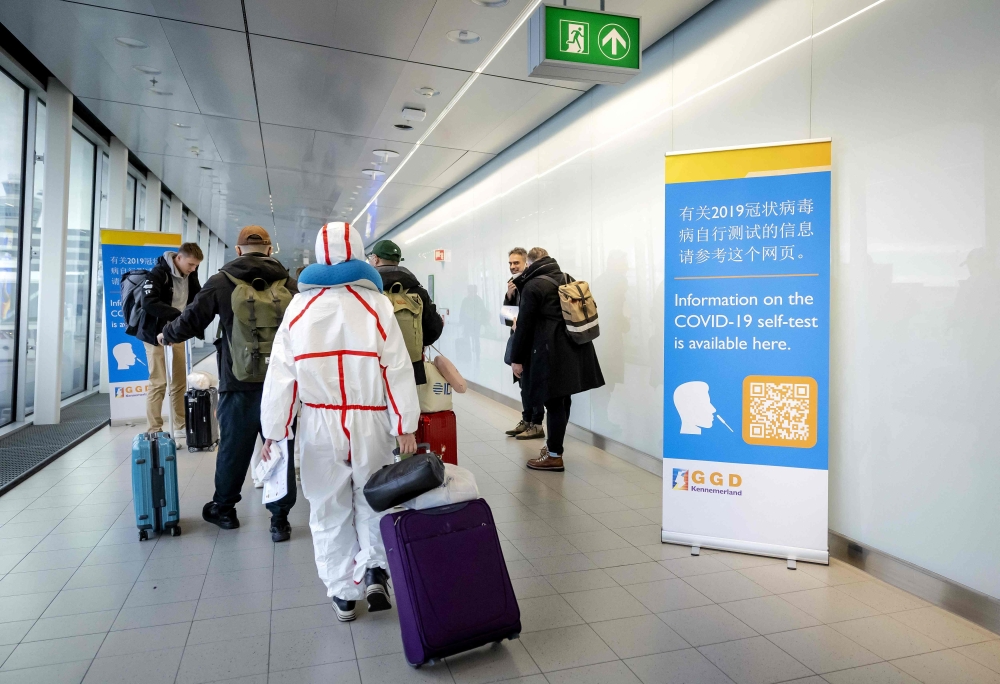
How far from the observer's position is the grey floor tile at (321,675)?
2211 millimetres

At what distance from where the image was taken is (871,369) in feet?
10.3

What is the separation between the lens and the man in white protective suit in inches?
99.9

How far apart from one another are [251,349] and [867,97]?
337 centimetres

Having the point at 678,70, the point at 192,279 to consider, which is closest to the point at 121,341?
the point at 192,279

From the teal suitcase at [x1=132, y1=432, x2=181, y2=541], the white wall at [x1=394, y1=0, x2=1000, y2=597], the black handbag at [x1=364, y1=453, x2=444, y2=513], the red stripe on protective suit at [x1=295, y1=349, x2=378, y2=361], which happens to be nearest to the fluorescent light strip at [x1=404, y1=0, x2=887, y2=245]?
the white wall at [x1=394, y1=0, x2=1000, y2=597]

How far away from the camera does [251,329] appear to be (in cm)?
341

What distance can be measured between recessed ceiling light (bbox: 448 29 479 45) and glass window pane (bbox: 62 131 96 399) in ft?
19.0

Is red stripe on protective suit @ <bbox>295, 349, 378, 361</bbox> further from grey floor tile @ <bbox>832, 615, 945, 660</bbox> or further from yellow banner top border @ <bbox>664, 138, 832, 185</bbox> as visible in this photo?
grey floor tile @ <bbox>832, 615, 945, 660</bbox>

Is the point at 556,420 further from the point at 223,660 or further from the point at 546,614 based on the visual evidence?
the point at 223,660

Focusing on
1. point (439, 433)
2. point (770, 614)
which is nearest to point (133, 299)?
point (439, 433)

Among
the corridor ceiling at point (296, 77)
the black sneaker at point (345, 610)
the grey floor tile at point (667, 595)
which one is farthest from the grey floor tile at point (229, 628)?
the corridor ceiling at point (296, 77)

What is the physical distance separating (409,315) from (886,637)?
8.62 ft

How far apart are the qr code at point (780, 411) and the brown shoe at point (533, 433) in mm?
3257

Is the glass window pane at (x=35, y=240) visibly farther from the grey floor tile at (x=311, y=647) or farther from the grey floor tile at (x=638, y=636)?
the grey floor tile at (x=638, y=636)
